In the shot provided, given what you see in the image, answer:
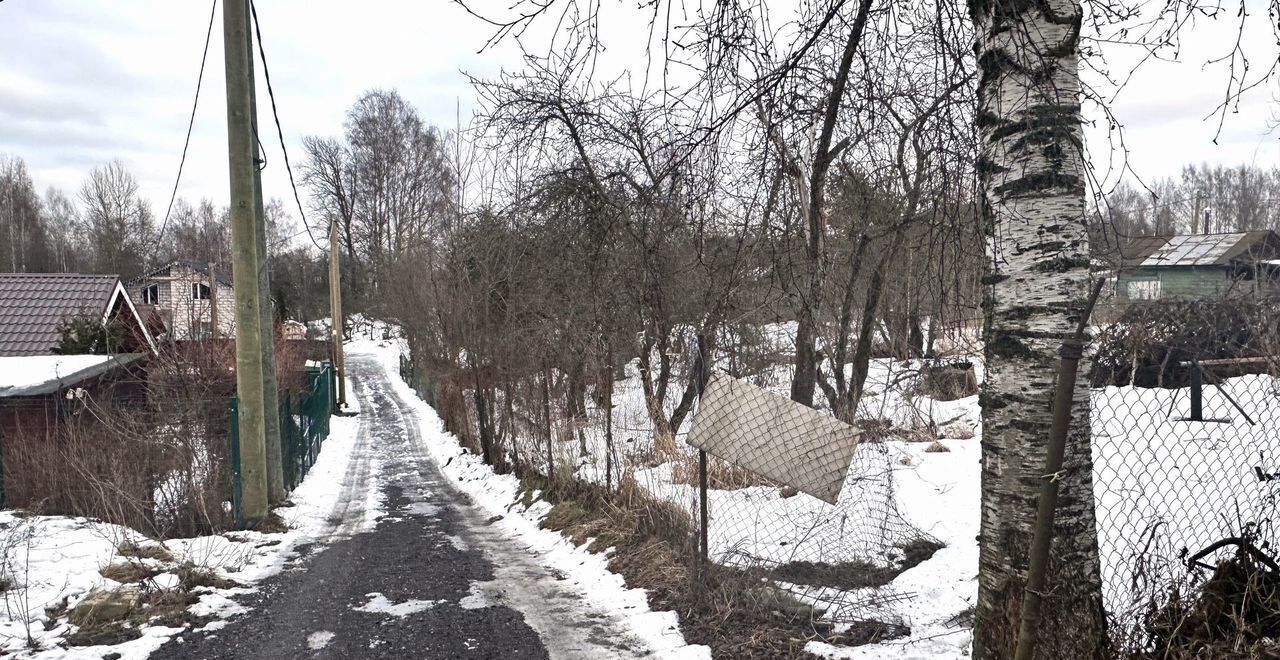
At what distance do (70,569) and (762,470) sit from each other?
509 cm

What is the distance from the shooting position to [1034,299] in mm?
2764

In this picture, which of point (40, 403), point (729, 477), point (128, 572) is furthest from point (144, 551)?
point (40, 403)

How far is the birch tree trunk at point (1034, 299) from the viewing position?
274 cm

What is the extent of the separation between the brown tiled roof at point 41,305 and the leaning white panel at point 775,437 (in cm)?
1817

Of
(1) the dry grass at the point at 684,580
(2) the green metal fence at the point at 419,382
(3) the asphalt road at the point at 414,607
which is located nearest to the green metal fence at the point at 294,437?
(3) the asphalt road at the point at 414,607

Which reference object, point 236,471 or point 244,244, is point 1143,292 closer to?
point 244,244

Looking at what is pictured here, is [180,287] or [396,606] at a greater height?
[180,287]

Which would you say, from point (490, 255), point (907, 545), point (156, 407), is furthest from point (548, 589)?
point (490, 255)

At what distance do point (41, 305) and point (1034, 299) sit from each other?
22.0 m

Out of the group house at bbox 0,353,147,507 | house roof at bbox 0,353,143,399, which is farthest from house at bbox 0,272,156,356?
house at bbox 0,353,147,507

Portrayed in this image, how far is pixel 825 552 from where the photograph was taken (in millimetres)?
5547

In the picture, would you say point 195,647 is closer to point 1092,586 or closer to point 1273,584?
point 1092,586

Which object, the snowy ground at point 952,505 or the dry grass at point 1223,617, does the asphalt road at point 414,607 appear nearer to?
the snowy ground at point 952,505

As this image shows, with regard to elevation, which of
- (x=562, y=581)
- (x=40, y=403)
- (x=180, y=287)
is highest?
(x=180, y=287)
